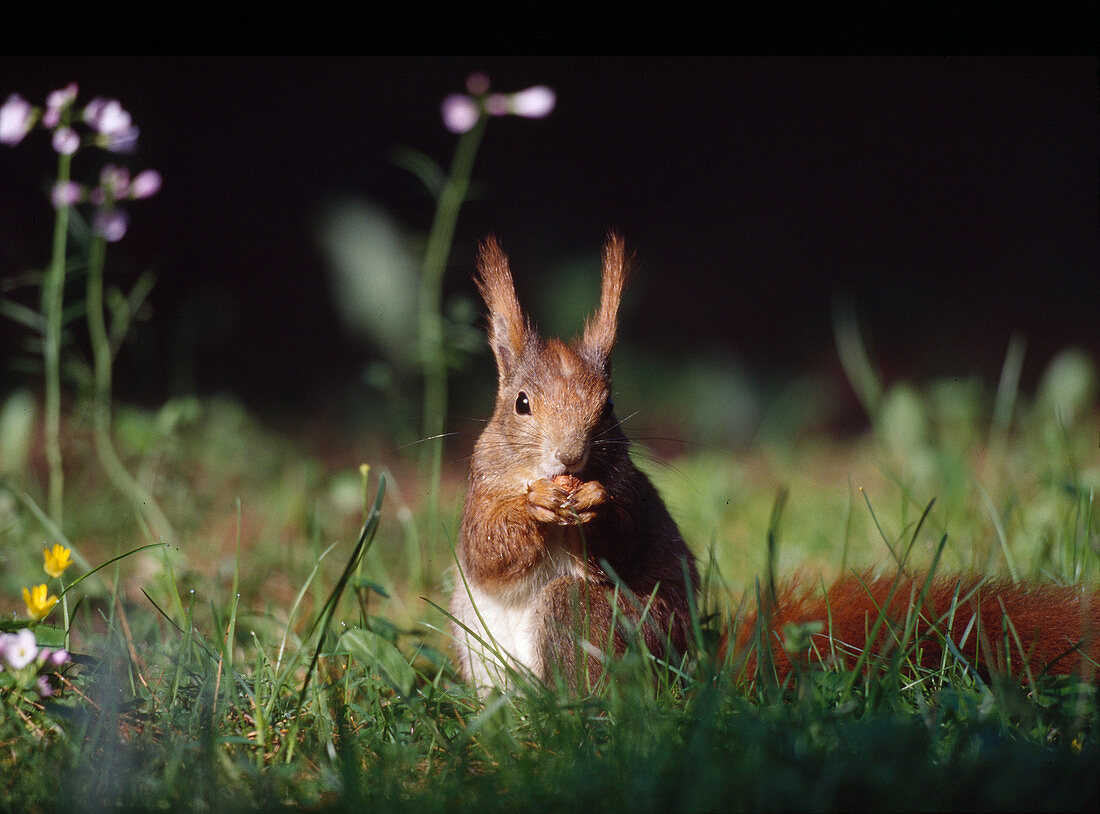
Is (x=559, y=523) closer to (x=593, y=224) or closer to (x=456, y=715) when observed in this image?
(x=456, y=715)

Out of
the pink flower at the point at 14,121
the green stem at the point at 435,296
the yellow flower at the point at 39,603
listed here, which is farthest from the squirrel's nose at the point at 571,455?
the pink flower at the point at 14,121

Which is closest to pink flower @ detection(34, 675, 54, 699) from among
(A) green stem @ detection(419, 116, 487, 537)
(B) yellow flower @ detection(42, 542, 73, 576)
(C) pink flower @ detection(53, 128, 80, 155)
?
(B) yellow flower @ detection(42, 542, 73, 576)

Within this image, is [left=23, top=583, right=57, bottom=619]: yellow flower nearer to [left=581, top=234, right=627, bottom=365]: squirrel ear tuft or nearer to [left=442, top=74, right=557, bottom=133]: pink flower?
[left=581, top=234, right=627, bottom=365]: squirrel ear tuft

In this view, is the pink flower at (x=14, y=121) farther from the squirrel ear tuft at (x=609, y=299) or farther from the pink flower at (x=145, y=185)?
the squirrel ear tuft at (x=609, y=299)

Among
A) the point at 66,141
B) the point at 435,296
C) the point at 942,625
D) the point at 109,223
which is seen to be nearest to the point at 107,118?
the point at 66,141

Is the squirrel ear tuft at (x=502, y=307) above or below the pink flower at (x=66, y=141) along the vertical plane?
below

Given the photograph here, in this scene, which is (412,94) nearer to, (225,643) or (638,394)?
(638,394)

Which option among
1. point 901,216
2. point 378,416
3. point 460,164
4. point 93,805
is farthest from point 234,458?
point 901,216
